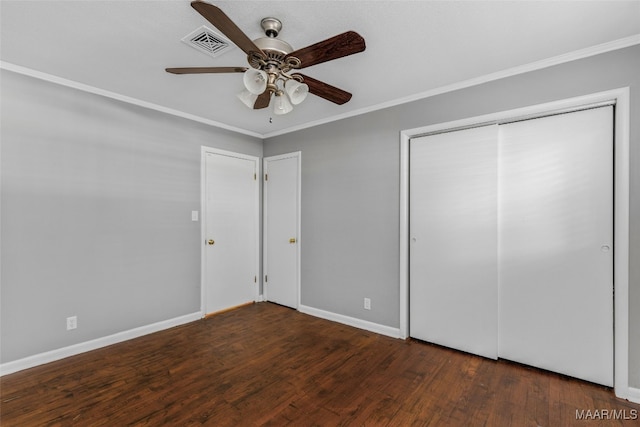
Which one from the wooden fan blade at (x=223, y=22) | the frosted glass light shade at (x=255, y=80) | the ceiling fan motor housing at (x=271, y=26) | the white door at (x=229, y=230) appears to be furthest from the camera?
the white door at (x=229, y=230)

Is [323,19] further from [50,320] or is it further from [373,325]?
[50,320]

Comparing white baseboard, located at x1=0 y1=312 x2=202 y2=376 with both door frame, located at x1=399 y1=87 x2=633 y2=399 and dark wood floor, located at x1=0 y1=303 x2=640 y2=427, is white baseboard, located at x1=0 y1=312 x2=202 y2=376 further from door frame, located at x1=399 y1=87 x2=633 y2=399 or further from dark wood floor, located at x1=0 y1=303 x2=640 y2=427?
door frame, located at x1=399 y1=87 x2=633 y2=399

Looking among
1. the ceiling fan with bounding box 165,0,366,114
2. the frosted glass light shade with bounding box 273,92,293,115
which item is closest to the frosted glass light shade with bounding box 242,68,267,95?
the ceiling fan with bounding box 165,0,366,114

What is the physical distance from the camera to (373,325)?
10.8 feet

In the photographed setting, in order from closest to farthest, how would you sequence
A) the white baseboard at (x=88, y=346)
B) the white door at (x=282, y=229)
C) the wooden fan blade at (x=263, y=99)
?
the wooden fan blade at (x=263, y=99) < the white baseboard at (x=88, y=346) < the white door at (x=282, y=229)

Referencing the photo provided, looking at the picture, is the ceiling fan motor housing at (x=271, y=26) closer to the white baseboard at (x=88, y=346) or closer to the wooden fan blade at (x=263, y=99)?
the wooden fan blade at (x=263, y=99)

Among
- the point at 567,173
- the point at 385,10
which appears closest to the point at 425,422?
the point at 567,173

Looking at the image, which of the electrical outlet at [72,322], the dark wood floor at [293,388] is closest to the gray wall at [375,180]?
the dark wood floor at [293,388]

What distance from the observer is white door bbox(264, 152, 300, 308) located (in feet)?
13.4

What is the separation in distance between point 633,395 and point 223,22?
340 cm

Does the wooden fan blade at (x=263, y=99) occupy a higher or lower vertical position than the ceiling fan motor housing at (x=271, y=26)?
lower

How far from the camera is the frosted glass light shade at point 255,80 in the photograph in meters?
1.66

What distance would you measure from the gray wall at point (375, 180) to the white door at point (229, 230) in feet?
2.22

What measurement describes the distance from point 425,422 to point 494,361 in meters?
1.13
